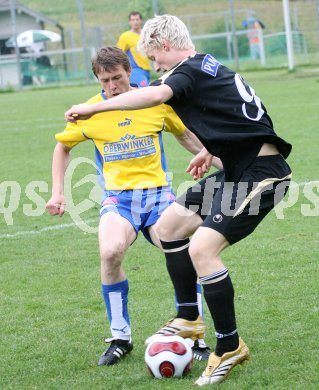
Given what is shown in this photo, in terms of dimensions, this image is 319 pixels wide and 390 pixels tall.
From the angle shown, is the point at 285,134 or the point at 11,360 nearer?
the point at 11,360

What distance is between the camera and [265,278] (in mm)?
6641

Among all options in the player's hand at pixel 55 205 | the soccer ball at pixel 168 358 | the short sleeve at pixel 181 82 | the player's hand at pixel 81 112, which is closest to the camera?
the player's hand at pixel 81 112

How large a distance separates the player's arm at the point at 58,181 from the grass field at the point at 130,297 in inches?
33.5

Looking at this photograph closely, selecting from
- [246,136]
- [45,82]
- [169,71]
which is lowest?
[45,82]

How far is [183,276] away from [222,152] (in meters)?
0.80

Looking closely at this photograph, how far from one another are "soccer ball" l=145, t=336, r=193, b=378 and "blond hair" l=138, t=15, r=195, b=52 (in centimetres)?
158

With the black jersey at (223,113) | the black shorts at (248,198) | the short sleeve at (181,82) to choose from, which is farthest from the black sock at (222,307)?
the short sleeve at (181,82)

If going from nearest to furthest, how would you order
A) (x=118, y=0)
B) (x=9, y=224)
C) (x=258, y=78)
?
(x=9, y=224), (x=258, y=78), (x=118, y=0)

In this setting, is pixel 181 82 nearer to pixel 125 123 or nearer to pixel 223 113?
pixel 223 113

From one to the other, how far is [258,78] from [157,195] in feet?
65.1

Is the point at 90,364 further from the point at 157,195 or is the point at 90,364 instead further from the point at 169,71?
the point at 169,71

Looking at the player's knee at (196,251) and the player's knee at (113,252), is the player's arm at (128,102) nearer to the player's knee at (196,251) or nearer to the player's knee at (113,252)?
the player's knee at (196,251)

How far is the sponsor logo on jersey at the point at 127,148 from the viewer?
5.47 metres

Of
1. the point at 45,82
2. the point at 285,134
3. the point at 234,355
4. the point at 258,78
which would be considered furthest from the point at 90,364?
the point at 45,82
